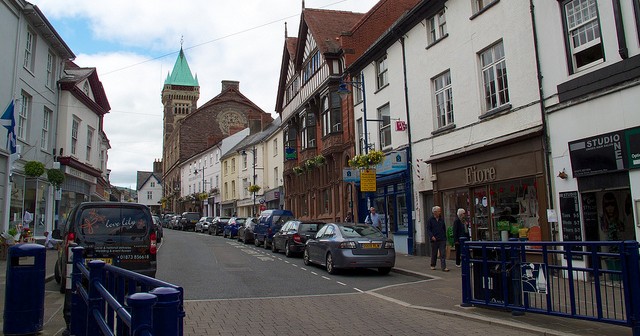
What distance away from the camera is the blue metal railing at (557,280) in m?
5.93

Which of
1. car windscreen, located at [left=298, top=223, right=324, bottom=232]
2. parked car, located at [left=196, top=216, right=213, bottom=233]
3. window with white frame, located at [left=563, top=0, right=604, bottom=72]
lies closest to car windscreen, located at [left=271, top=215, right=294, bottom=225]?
car windscreen, located at [left=298, top=223, right=324, bottom=232]

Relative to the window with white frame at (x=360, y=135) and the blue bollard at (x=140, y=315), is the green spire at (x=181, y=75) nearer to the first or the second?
the window with white frame at (x=360, y=135)

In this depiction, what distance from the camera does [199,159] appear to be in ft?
217

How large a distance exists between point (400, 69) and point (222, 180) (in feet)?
128

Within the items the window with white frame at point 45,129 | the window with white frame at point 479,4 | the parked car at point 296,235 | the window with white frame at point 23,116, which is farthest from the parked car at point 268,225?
the window with white frame at point 479,4

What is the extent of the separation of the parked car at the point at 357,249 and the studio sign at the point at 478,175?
3.41 m

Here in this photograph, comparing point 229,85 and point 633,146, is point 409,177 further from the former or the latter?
point 229,85

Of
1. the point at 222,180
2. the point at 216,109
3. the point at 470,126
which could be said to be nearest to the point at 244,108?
the point at 216,109

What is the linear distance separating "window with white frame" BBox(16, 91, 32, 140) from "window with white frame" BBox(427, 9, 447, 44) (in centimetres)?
1537

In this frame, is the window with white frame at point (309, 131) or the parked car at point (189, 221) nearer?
the window with white frame at point (309, 131)

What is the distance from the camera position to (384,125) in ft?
69.4

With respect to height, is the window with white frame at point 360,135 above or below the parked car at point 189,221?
above

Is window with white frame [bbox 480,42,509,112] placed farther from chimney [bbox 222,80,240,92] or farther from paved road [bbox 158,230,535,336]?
chimney [bbox 222,80,240,92]

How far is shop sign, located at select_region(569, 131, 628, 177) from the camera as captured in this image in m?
9.82
